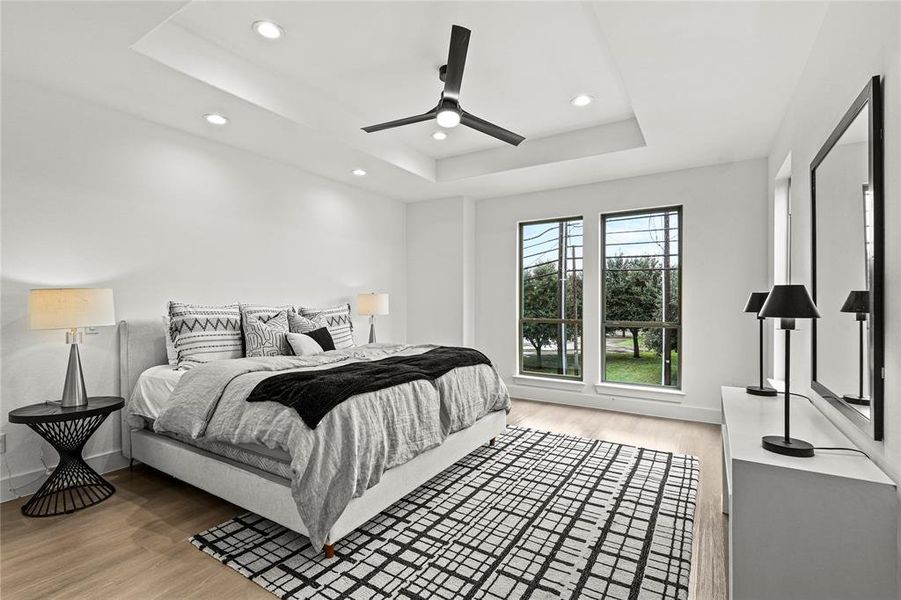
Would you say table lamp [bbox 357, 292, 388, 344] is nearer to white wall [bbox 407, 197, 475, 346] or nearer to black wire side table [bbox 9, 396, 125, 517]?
white wall [bbox 407, 197, 475, 346]

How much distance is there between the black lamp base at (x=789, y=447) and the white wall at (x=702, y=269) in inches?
123

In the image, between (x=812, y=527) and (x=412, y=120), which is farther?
(x=412, y=120)

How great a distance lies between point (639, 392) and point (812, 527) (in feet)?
12.0

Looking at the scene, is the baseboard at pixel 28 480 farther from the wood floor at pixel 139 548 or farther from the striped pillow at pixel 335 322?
the striped pillow at pixel 335 322

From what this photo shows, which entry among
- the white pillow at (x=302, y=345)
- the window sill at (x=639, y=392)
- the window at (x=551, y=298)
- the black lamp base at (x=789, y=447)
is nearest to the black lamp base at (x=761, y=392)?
the black lamp base at (x=789, y=447)

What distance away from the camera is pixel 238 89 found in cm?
301

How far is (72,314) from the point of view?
262cm

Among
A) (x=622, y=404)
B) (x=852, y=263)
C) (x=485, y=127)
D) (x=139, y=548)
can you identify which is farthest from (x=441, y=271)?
(x=852, y=263)

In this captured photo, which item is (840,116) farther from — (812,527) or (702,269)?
(702,269)

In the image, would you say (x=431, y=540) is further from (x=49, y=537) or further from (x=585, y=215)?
(x=585, y=215)

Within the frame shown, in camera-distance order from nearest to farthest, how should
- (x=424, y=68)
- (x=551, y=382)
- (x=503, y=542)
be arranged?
(x=503, y=542) → (x=424, y=68) → (x=551, y=382)

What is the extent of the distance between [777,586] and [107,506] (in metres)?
3.38

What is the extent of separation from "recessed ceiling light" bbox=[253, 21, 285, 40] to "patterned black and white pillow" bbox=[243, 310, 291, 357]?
2.07 m

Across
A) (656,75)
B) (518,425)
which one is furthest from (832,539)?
(518,425)
